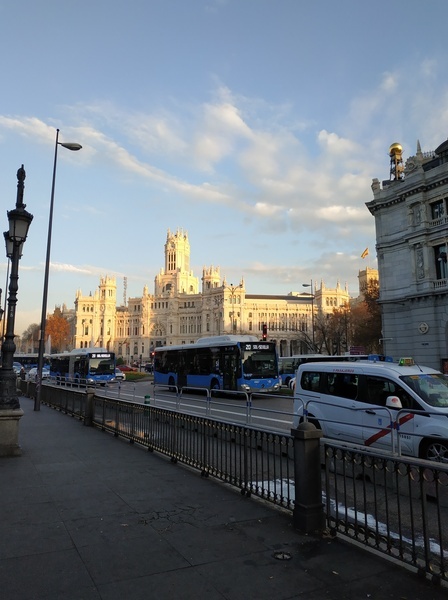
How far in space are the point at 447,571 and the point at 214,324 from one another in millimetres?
149710

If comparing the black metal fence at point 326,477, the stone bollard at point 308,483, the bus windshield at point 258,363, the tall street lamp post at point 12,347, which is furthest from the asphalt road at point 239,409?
the tall street lamp post at point 12,347

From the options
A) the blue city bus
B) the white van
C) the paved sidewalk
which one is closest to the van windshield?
the white van

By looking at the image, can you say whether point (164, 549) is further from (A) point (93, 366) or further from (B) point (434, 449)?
(A) point (93, 366)

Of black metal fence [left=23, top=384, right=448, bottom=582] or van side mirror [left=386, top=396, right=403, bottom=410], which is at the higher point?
van side mirror [left=386, top=396, right=403, bottom=410]

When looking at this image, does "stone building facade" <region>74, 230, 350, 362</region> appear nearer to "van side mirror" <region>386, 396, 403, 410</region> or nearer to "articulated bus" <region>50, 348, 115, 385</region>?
"articulated bus" <region>50, 348, 115, 385</region>

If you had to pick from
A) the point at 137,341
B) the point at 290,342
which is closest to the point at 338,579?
→ the point at 290,342

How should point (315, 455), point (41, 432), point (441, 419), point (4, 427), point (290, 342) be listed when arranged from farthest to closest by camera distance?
point (290, 342)
point (41, 432)
point (4, 427)
point (441, 419)
point (315, 455)

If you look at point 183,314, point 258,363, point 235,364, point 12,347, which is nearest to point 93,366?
point 235,364

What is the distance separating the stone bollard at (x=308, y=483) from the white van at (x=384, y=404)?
2622 mm

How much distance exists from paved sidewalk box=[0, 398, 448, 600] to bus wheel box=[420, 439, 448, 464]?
3.96 metres

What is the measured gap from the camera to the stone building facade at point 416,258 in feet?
113

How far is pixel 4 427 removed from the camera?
358 inches

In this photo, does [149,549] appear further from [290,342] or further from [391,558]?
[290,342]

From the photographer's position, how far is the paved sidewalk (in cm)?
368
